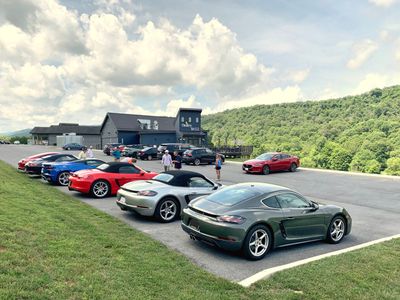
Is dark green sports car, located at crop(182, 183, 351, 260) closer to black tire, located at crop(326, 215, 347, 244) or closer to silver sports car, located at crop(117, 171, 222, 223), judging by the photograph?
black tire, located at crop(326, 215, 347, 244)

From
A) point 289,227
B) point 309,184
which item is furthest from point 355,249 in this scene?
point 309,184

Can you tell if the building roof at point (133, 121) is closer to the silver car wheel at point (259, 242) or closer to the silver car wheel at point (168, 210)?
the silver car wheel at point (168, 210)

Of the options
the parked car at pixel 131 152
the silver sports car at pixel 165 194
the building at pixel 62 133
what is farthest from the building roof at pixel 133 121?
the silver sports car at pixel 165 194

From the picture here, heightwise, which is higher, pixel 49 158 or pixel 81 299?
pixel 49 158

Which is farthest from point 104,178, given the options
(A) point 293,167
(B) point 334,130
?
(B) point 334,130

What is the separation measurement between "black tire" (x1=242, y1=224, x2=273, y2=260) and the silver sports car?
129 inches

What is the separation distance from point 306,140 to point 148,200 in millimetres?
61709

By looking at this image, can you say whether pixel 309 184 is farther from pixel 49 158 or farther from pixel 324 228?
pixel 49 158

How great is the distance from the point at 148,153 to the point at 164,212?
86.7ft

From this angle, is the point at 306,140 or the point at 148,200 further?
the point at 306,140

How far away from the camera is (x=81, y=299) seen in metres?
3.98

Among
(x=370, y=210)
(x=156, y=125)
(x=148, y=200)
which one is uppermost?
(x=156, y=125)

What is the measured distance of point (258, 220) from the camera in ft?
21.2

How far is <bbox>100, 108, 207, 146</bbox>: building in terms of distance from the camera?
58.4 m
